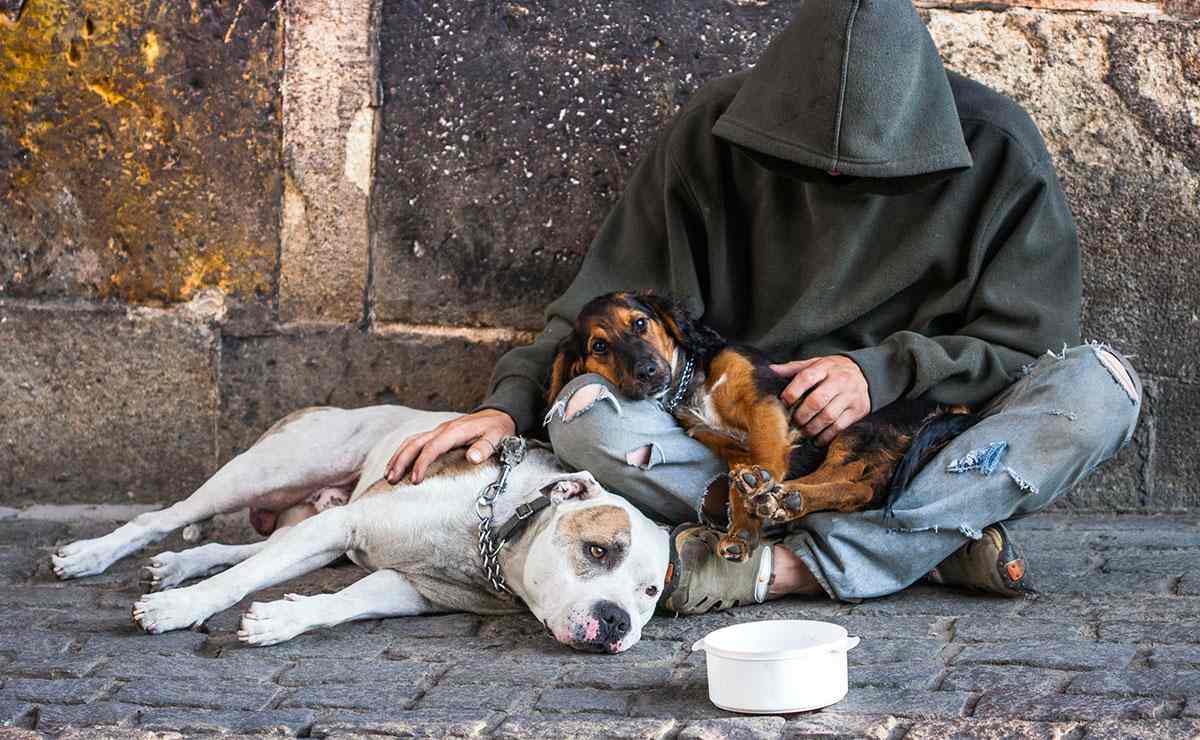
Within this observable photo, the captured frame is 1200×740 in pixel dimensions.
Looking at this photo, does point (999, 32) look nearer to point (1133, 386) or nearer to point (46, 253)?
point (1133, 386)

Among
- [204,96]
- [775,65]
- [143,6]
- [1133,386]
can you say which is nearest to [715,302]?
[775,65]

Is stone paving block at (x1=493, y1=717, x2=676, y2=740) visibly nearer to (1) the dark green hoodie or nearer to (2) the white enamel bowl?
(2) the white enamel bowl

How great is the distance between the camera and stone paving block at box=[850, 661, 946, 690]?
249 cm

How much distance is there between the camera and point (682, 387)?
3.51 m

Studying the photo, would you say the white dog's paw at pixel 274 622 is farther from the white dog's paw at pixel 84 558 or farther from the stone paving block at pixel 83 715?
the white dog's paw at pixel 84 558

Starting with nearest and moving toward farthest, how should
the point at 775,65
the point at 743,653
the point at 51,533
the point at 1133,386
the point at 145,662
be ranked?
the point at 743,653 < the point at 145,662 < the point at 1133,386 < the point at 775,65 < the point at 51,533

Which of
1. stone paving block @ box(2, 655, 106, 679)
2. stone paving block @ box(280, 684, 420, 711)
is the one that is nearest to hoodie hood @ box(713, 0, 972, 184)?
stone paving block @ box(280, 684, 420, 711)

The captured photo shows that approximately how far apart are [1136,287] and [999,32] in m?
0.97

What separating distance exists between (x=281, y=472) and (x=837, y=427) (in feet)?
5.48

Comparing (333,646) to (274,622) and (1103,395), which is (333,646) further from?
(1103,395)

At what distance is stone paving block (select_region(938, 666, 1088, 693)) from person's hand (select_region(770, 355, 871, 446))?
807 millimetres

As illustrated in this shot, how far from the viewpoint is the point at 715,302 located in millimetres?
3836

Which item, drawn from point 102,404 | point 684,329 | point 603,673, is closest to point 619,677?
point 603,673

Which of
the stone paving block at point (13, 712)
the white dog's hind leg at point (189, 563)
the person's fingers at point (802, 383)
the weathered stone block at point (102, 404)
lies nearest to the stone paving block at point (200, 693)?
the stone paving block at point (13, 712)
